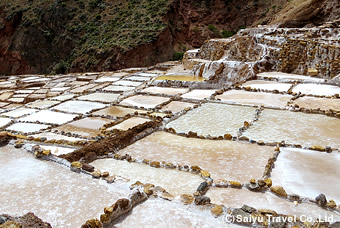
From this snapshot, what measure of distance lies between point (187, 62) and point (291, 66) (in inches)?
211

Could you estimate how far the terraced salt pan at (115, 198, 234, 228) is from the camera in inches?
118

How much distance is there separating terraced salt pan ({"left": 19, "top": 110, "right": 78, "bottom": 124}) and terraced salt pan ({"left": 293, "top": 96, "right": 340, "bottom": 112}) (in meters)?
5.68

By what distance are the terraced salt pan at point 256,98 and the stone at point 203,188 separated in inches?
173

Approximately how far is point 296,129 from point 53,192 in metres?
4.53

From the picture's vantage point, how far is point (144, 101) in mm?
9234

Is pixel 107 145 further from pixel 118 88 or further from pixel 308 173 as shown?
pixel 118 88

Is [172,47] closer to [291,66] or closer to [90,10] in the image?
[90,10]

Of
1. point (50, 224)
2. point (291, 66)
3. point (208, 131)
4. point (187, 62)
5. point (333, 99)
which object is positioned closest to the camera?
point (50, 224)

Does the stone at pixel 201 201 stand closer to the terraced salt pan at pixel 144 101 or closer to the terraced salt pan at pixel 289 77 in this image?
the terraced salt pan at pixel 144 101

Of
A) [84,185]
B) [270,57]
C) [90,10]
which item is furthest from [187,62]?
[90,10]

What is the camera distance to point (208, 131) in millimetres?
6230

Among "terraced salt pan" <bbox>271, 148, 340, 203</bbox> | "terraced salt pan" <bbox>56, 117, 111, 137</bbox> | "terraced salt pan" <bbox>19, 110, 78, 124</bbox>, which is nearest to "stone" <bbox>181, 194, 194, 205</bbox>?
"terraced salt pan" <bbox>271, 148, 340, 203</bbox>

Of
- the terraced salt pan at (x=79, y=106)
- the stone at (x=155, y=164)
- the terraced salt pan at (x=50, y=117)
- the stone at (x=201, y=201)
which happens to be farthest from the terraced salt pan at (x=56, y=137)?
the stone at (x=201, y=201)

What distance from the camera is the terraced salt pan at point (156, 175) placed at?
3957mm
